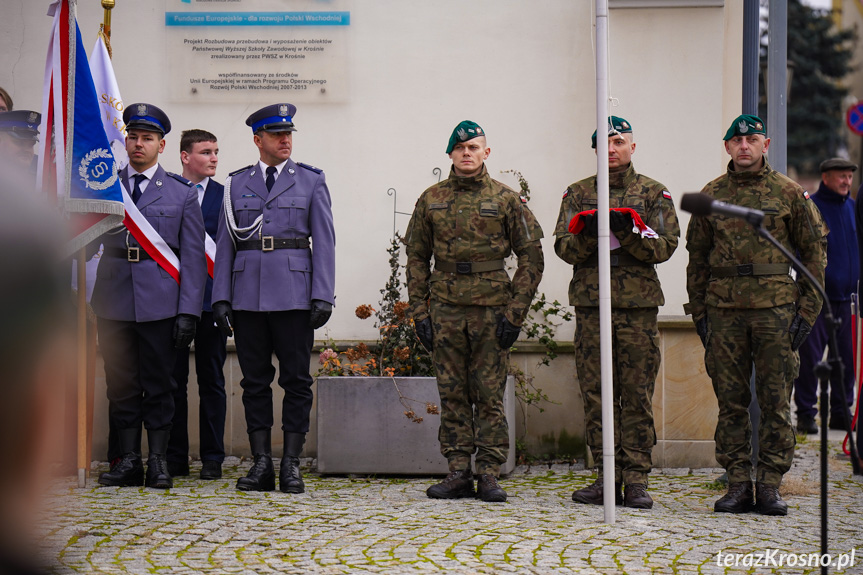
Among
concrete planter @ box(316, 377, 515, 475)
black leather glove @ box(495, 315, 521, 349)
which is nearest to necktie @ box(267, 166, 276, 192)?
concrete planter @ box(316, 377, 515, 475)

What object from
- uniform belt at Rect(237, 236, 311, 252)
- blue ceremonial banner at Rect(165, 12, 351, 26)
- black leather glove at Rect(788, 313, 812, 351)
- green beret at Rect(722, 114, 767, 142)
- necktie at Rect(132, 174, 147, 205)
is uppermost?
blue ceremonial banner at Rect(165, 12, 351, 26)

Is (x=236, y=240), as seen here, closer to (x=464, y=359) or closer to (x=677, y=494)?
(x=464, y=359)

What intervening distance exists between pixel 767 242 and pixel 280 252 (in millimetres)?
2778

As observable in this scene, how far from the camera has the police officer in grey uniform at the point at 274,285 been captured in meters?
6.14

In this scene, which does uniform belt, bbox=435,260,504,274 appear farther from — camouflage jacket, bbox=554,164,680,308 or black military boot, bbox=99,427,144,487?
black military boot, bbox=99,427,144,487

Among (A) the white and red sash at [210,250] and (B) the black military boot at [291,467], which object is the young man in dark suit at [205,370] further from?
(B) the black military boot at [291,467]

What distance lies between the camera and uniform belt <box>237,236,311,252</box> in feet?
20.2

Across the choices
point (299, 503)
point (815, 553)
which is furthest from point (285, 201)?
point (815, 553)

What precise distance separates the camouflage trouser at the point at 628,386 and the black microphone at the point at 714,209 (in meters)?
2.48

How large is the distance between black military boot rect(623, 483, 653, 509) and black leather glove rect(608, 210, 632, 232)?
145cm

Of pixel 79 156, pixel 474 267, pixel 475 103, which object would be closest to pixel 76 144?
pixel 79 156

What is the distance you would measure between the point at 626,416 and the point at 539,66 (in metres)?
3.04

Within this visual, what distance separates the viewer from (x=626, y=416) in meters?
5.92

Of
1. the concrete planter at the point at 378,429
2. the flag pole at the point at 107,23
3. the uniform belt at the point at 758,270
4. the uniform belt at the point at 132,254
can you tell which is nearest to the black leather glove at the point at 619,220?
the uniform belt at the point at 758,270
